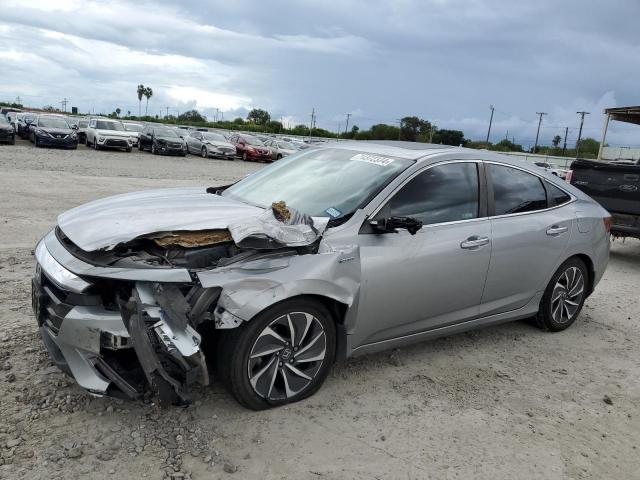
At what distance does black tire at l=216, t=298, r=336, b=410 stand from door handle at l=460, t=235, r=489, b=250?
A: 4.18ft

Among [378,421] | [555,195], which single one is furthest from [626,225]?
[378,421]

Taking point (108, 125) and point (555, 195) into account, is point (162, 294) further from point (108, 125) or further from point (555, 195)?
point (108, 125)

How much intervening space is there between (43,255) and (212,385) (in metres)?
1.36

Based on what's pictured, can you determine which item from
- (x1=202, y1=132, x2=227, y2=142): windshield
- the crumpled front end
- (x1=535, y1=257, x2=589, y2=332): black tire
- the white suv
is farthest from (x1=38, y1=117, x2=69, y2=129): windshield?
(x1=535, y1=257, x2=589, y2=332): black tire

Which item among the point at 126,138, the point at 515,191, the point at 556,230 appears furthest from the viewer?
the point at 126,138

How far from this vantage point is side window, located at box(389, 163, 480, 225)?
4031 millimetres

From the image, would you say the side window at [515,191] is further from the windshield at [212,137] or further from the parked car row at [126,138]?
the windshield at [212,137]

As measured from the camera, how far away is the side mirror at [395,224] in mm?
3670

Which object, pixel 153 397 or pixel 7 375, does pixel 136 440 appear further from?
pixel 7 375

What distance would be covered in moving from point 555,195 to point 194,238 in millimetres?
3474

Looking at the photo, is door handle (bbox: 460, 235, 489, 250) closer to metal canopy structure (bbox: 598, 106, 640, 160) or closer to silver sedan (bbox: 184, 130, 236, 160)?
metal canopy structure (bbox: 598, 106, 640, 160)

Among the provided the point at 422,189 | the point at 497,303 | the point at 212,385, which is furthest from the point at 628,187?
the point at 212,385

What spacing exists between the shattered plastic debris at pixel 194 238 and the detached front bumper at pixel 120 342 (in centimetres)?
33

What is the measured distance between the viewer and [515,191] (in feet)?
15.8
